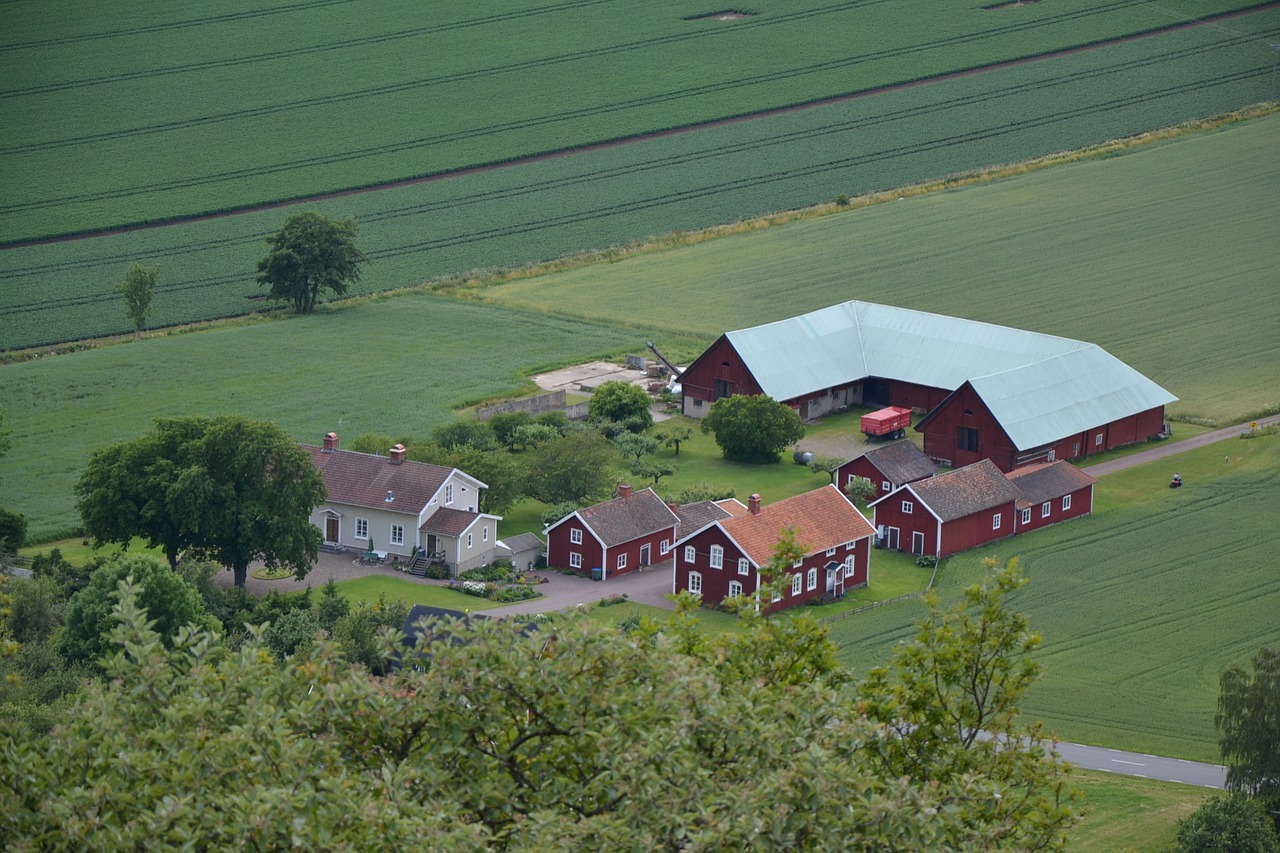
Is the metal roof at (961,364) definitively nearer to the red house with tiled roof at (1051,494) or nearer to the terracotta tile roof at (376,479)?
the red house with tiled roof at (1051,494)

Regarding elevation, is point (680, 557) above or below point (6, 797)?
below

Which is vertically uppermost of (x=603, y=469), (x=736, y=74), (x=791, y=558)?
(x=736, y=74)

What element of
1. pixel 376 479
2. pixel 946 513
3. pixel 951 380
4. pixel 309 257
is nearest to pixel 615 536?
pixel 376 479

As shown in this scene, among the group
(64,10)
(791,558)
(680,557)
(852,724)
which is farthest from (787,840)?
(64,10)

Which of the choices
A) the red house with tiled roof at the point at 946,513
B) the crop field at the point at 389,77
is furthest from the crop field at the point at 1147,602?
the crop field at the point at 389,77

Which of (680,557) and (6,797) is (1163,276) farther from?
(6,797)

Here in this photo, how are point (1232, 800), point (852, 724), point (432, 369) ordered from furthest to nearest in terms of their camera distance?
point (432, 369), point (1232, 800), point (852, 724)

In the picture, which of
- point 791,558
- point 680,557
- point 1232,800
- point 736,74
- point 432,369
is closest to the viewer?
point 791,558
